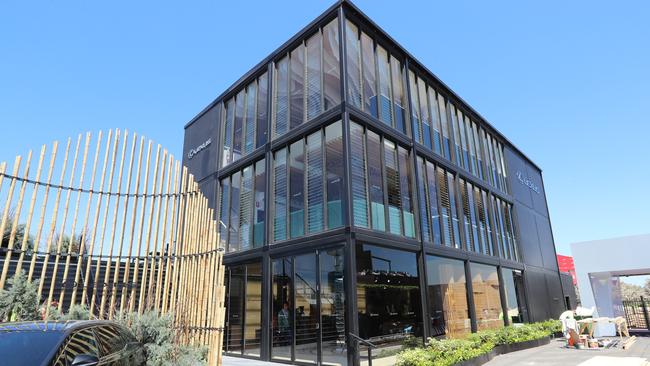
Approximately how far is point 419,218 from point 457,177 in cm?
475

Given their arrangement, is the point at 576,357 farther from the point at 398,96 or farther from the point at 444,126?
the point at 398,96

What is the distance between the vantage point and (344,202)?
412 inches

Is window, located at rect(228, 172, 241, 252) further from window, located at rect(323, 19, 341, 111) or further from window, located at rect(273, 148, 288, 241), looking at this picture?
window, located at rect(323, 19, 341, 111)

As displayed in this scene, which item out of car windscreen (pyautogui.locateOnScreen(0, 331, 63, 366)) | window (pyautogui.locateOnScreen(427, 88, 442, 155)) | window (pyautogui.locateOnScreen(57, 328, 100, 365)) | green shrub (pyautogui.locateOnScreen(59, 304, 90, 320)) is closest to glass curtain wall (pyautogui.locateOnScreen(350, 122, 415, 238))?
window (pyautogui.locateOnScreen(427, 88, 442, 155))

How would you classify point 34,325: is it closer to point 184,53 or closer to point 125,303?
point 125,303

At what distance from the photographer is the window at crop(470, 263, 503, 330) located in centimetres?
1541

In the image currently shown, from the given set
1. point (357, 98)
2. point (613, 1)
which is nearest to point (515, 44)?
point (613, 1)

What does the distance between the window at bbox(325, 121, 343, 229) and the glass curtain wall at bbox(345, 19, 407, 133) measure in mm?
1120

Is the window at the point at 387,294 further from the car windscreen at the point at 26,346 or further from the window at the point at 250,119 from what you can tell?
the car windscreen at the point at 26,346

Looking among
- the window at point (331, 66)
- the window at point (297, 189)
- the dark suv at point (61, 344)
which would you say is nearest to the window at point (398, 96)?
the window at point (331, 66)

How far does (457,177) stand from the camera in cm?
1666

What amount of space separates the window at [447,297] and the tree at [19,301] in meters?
10.5

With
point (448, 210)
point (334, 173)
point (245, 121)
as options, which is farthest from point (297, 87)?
point (448, 210)

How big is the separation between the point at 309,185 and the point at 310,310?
3734 mm
